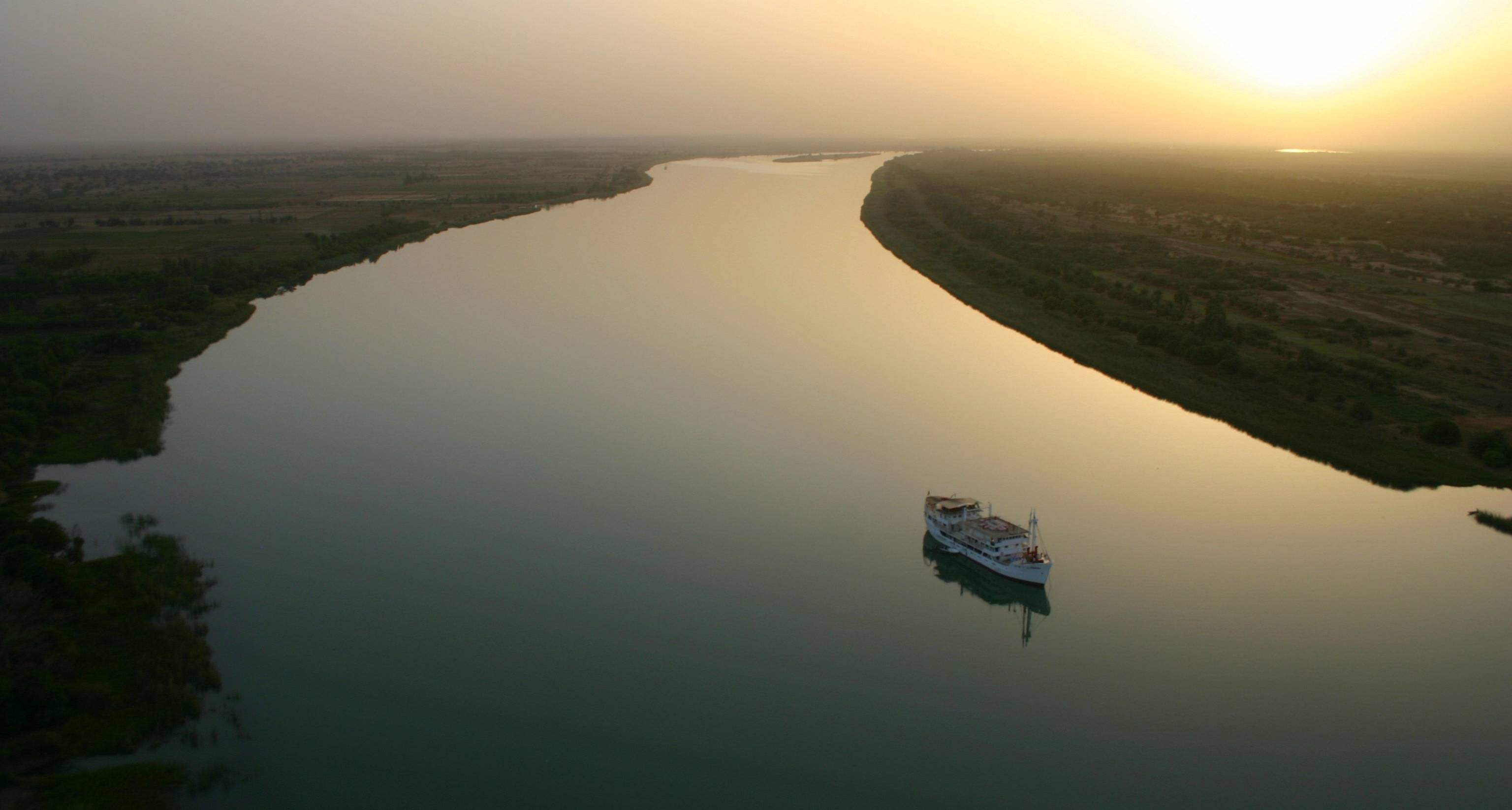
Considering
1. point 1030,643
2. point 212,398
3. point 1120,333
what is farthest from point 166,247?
point 1030,643

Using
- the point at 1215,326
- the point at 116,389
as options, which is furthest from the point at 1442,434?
the point at 116,389

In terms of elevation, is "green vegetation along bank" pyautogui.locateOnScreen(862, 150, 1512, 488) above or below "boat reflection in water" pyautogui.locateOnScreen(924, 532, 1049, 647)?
above

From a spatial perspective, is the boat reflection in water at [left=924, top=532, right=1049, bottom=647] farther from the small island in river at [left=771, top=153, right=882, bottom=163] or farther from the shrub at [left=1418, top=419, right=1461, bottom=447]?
the small island in river at [left=771, top=153, right=882, bottom=163]

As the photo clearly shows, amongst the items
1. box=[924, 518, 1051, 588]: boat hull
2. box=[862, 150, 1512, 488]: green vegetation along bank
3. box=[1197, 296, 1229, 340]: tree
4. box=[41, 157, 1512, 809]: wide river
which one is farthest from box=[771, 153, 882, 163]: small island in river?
box=[924, 518, 1051, 588]: boat hull

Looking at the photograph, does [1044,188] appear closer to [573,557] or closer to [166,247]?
[166,247]

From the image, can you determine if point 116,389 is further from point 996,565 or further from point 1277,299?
point 1277,299

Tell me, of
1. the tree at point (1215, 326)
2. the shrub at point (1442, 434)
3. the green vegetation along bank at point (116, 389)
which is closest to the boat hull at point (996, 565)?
the green vegetation along bank at point (116, 389)
